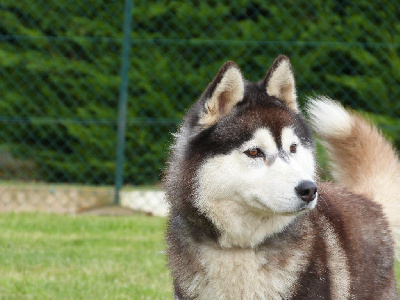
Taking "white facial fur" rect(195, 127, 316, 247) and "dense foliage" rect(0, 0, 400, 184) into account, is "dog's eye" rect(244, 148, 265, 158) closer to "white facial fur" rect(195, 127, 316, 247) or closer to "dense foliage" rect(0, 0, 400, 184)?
"white facial fur" rect(195, 127, 316, 247)

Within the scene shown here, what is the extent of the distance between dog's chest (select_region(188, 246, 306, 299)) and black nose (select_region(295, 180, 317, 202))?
11.9 inches

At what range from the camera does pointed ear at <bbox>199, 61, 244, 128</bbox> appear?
3.30 metres

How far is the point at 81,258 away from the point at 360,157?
7.91 ft

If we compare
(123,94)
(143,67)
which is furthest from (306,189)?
(143,67)

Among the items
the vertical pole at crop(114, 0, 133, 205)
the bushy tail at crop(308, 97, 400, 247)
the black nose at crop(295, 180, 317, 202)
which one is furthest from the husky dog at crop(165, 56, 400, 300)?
the vertical pole at crop(114, 0, 133, 205)

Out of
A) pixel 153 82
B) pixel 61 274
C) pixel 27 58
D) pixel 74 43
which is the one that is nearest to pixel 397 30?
pixel 153 82

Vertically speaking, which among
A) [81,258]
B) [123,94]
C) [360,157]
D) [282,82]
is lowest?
[123,94]

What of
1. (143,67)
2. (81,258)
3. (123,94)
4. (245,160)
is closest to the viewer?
(245,160)

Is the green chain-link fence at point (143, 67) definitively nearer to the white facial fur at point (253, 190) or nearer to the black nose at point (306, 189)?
the white facial fur at point (253, 190)

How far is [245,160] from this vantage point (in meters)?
3.20

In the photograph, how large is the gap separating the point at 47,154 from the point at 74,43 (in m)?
1.25

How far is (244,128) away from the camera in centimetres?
325

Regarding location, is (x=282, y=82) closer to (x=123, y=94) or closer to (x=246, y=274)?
(x=246, y=274)

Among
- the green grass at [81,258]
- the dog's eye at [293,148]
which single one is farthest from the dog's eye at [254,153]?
the green grass at [81,258]
